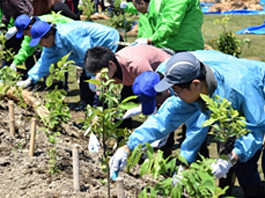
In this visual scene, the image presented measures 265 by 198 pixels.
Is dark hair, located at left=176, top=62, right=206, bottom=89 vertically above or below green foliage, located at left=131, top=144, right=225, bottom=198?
above

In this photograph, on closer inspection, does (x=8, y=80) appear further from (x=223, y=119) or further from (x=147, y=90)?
(x=223, y=119)

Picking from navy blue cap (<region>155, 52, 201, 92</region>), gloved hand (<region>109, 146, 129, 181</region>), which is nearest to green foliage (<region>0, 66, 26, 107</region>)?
gloved hand (<region>109, 146, 129, 181</region>)

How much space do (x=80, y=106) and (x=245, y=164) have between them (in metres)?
3.10

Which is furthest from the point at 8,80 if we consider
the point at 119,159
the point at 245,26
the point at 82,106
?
the point at 245,26

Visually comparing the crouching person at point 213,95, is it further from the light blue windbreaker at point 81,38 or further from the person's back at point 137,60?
the light blue windbreaker at point 81,38

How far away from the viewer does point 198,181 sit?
79.4 inches

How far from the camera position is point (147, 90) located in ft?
10.4

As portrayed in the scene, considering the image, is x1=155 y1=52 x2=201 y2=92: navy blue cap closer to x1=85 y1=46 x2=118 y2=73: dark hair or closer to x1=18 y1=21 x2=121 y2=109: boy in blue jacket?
x1=85 y1=46 x2=118 y2=73: dark hair

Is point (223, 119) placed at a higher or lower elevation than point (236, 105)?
higher

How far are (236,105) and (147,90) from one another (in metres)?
0.71

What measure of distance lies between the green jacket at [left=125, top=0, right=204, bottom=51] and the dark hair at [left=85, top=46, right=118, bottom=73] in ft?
2.53

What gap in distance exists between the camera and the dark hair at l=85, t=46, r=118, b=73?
364cm

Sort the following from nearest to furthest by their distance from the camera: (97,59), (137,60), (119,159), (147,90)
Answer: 1. (119,159)
2. (147,90)
3. (97,59)
4. (137,60)

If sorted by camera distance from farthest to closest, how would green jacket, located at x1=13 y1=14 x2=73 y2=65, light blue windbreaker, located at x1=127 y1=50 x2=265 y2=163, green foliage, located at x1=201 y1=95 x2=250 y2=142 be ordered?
green jacket, located at x1=13 y1=14 x2=73 y2=65
light blue windbreaker, located at x1=127 y1=50 x2=265 y2=163
green foliage, located at x1=201 y1=95 x2=250 y2=142
